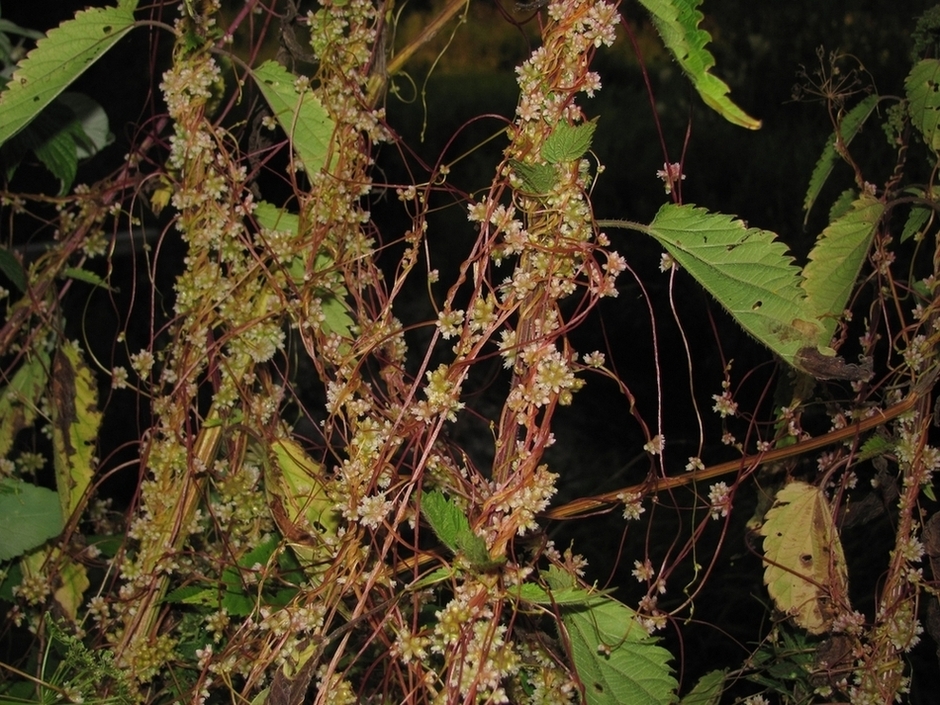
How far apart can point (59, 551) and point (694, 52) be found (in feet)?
2.51

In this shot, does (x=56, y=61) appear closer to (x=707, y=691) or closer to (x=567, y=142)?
(x=567, y=142)

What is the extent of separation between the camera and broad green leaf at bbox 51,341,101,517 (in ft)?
3.25

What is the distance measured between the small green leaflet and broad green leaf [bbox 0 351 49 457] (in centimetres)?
60

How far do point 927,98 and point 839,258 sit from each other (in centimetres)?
16

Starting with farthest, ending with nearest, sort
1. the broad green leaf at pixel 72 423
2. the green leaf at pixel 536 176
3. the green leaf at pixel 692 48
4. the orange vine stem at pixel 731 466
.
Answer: the broad green leaf at pixel 72 423, the orange vine stem at pixel 731 466, the green leaf at pixel 536 176, the green leaf at pixel 692 48

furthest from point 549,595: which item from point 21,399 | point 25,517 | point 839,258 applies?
point 21,399

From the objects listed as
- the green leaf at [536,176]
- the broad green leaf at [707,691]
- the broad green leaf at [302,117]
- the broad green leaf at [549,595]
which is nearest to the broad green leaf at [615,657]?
the broad green leaf at [549,595]

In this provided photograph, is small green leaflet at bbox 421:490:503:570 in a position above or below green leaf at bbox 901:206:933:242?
below

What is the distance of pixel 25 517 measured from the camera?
3.06ft

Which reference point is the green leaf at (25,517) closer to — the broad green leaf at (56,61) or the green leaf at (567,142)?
the broad green leaf at (56,61)

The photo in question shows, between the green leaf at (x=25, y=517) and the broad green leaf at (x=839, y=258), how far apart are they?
2.34 feet

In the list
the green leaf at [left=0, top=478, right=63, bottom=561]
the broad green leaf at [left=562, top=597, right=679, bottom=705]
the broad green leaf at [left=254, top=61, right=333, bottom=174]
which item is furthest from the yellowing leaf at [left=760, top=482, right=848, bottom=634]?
the green leaf at [left=0, top=478, right=63, bottom=561]

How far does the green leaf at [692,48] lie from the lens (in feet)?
1.70

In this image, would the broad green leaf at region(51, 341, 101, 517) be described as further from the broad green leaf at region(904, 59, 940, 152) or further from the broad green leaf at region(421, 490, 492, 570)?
the broad green leaf at region(904, 59, 940, 152)
